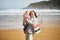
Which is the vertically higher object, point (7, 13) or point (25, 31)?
point (7, 13)

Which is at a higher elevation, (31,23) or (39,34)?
(31,23)

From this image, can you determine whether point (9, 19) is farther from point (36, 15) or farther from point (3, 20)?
point (36, 15)

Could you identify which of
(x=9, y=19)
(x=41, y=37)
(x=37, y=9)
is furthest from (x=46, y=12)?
(x=9, y=19)

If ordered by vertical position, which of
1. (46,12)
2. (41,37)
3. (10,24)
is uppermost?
(46,12)

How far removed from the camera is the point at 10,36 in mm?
1841

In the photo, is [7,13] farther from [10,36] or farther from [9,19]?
[10,36]

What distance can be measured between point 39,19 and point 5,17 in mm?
398

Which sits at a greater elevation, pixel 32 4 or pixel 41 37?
pixel 32 4

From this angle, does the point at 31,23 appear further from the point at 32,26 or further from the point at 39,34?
the point at 39,34

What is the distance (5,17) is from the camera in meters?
1.82

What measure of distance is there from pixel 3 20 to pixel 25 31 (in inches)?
11.4

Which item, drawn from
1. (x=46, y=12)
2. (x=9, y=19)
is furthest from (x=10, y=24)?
(x=46, y=12)

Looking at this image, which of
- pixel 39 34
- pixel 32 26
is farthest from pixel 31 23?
pixel 39 34

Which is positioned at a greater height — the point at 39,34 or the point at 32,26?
the point at 32,26
